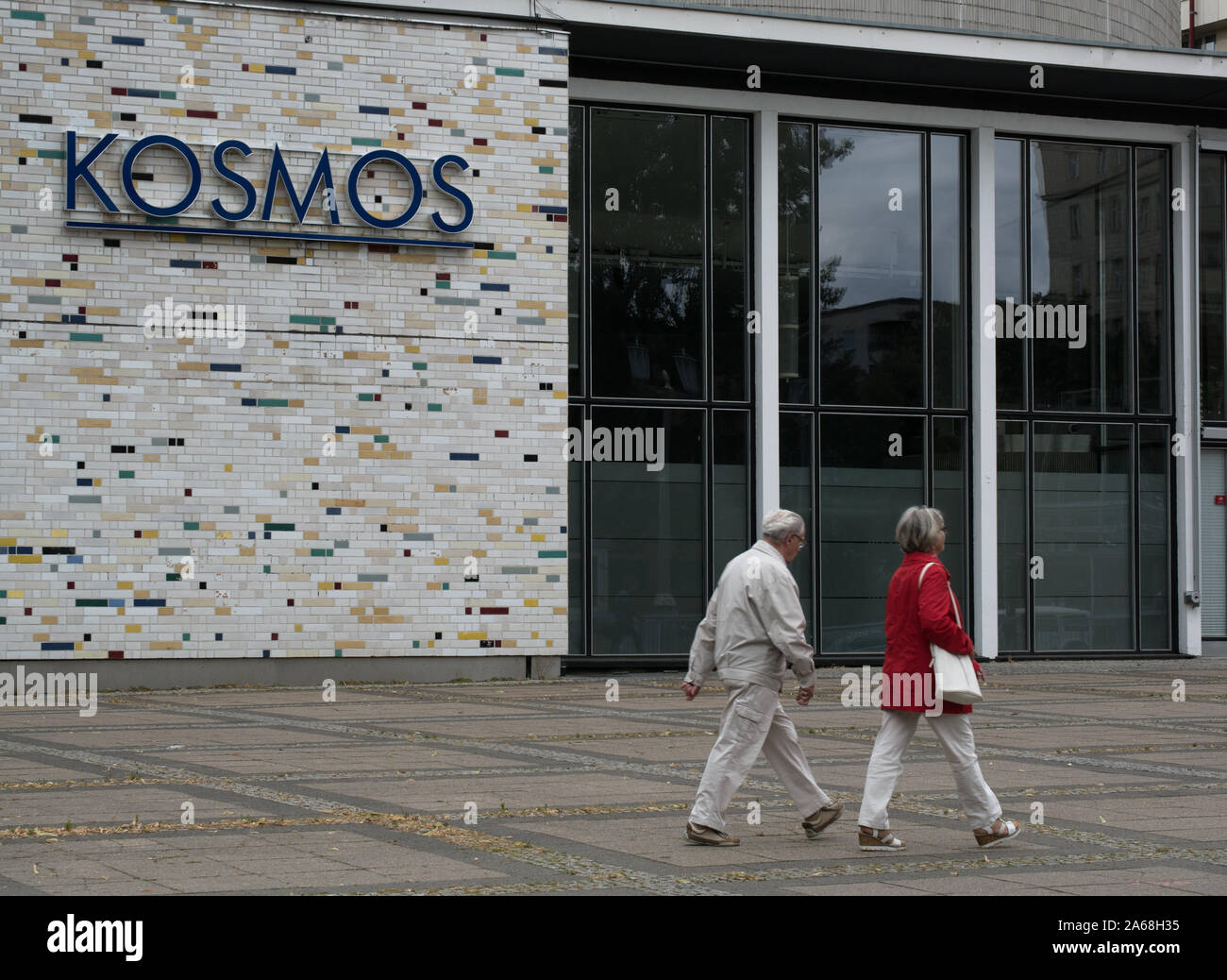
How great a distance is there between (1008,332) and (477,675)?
368 inches

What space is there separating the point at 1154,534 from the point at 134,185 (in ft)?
49.1

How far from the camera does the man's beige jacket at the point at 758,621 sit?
809cm

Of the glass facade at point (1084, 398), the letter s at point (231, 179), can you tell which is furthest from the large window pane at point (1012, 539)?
the letter s at point (231, 179)

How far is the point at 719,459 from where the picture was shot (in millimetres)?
21297

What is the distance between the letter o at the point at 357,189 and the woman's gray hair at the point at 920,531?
37.8 feet

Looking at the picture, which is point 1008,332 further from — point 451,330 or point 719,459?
point 451,330

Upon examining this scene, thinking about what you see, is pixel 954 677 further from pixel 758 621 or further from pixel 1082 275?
pixel 1082 275

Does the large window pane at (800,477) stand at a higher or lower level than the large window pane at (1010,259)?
lower

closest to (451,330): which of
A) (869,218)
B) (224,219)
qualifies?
(224,219)

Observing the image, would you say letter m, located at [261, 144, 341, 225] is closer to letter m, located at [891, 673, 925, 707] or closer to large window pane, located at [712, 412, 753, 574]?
large window pane, located at [712, 412, 753, 574]

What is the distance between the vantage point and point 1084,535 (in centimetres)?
2314

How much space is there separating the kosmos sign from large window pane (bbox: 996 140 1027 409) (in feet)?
27.0

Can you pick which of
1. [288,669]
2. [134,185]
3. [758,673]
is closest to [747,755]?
[758,673]

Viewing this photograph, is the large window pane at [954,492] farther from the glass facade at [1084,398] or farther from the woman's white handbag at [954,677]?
the woman's white handbag at [954,677]
